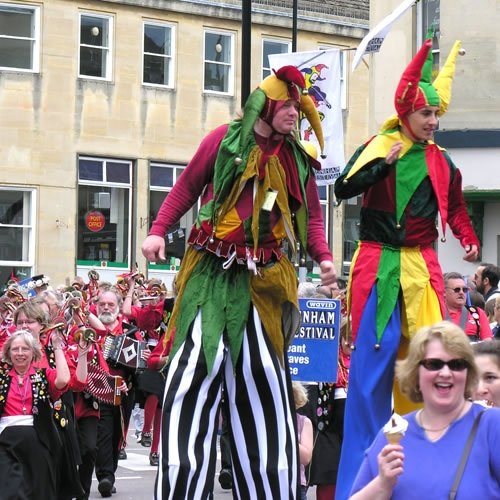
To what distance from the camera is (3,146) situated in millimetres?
32594

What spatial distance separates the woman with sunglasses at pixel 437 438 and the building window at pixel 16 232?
1104 inches

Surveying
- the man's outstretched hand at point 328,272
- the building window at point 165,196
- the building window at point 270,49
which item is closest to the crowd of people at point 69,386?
the man's outstretched hand at point 328,272

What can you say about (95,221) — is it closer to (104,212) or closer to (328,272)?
(104,212)

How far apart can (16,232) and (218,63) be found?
6.66 m

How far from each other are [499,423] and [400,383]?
0.42 m

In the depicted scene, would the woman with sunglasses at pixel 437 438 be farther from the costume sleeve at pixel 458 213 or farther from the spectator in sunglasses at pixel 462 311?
the spectator in sunglasses at pixel 462 311

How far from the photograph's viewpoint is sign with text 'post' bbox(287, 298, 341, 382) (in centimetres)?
1125

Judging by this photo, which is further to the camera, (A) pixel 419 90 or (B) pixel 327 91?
(B) pixel 327 91

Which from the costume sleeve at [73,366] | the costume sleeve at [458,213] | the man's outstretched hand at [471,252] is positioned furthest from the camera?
the costume sleeve at [73,366]

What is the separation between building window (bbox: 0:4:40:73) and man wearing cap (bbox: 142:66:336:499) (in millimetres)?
26357

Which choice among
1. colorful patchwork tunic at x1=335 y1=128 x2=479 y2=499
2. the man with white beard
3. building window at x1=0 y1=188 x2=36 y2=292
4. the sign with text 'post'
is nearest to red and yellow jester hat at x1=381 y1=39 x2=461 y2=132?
colorful patchwork tunic at x1=335 y1=128 x2=479 y2=499

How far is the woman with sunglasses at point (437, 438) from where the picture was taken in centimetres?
488

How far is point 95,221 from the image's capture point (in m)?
34.1

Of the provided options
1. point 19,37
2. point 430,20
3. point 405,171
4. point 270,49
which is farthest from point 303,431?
point 270,49
